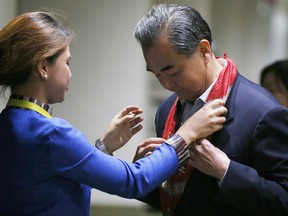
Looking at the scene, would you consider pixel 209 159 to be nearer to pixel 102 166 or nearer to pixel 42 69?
pixel 102 166

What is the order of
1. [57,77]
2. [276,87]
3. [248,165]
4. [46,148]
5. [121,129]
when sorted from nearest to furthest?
[46,148] → [57,77] → [248,165] → [121,129] → [276,87]

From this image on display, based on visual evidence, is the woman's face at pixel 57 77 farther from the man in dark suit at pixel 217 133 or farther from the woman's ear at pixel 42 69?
the man in dark suit at pixel 217 133

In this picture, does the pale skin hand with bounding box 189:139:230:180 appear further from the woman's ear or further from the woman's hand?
the woman's ear

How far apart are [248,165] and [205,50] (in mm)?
394

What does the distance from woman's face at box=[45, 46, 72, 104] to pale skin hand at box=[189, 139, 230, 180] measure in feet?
1.42

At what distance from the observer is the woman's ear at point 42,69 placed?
1552 millimetres

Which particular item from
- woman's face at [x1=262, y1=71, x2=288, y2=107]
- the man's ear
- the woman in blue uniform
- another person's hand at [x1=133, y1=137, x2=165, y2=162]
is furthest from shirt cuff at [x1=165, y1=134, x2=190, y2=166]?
woman's face at [x1=262, y1=71, x2=288, y2=107]

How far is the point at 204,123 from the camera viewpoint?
1648mm

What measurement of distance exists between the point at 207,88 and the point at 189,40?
0.59ft

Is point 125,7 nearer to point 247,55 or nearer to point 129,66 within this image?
point 129,66

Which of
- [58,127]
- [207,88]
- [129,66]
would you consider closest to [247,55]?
[129,66]

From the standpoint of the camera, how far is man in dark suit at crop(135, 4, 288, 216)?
1.65 m

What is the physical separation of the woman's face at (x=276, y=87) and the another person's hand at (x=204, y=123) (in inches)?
61.3

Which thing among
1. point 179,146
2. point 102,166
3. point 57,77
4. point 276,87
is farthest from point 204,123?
point 276,87
